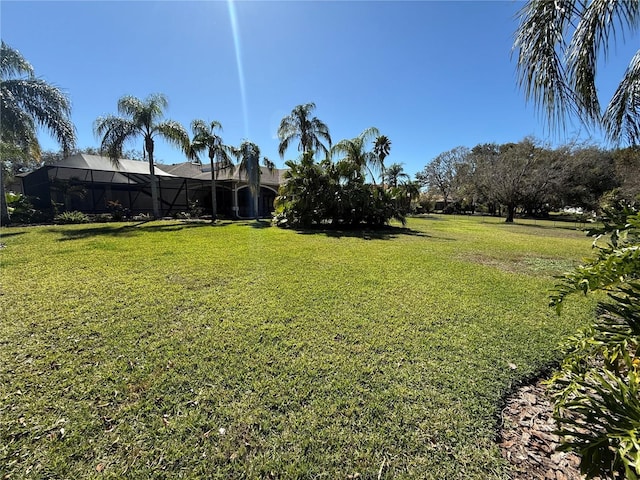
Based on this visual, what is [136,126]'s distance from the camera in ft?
50.5

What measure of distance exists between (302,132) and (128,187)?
47.4 ft

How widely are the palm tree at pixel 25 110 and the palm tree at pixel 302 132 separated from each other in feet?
35.5

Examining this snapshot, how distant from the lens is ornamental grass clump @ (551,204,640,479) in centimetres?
125

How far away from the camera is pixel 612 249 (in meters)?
1.70

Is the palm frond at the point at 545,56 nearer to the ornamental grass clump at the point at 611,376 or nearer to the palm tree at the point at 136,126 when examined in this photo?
the ornamental grass clump at the point at 611,376

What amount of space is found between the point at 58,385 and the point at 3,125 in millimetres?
14263

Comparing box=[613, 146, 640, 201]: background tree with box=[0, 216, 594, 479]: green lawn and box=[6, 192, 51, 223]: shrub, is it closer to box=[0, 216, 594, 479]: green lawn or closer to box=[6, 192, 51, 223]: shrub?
box=[0, 216, 594, 479]: green lawn

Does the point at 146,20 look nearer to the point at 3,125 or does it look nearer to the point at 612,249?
the point at 3,125

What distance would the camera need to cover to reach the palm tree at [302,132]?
1808 centimetres

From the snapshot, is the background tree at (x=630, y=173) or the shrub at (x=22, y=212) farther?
the background tree at (x=630, y=173)

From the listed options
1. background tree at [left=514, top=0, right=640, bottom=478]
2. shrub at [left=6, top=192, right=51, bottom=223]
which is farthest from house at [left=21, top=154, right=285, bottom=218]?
background tree at [left=514, top=0, right=640, bottom=478]

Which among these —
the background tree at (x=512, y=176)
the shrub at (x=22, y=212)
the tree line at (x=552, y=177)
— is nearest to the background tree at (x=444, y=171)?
the tree line at (x=552, y=177)

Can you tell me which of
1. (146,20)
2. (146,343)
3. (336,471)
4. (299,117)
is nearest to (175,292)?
(146,343)

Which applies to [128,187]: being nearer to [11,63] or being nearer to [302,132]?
[11,63]
